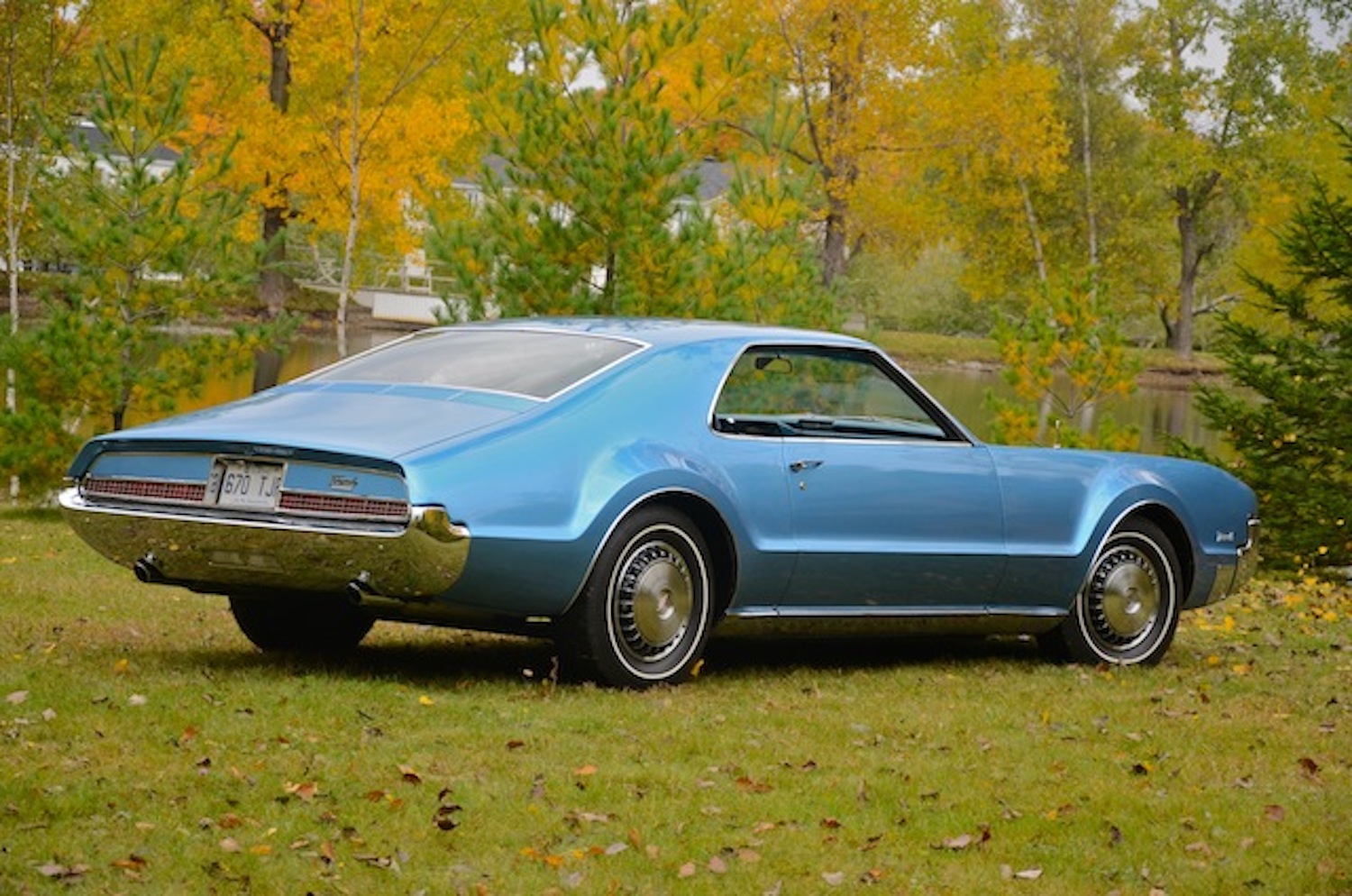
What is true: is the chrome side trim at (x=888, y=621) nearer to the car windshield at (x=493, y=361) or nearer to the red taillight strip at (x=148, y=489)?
the car windshield at (x=493, y=361)

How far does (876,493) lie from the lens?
8.77 meters

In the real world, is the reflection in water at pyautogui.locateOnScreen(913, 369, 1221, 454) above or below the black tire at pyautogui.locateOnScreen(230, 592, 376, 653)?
above

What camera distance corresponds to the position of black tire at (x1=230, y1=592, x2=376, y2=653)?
877 cm

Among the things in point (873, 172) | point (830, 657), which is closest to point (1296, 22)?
point (873, 172)

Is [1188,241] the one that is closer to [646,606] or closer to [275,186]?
[275,186]

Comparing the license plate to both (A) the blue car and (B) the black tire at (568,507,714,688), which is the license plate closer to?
(A) the blue car

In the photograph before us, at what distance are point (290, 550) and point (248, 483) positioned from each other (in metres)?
0.29

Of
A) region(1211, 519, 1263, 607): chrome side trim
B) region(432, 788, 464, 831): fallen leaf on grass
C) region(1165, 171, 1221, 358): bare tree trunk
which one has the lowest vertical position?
region(432, 788, 464, 831): fallen leaf on grass

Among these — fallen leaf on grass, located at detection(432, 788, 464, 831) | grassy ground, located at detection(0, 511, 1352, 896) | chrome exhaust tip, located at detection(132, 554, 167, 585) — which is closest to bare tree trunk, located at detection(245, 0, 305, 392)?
chrome exhaust tip, located at detection(132, 554, 167, 585)

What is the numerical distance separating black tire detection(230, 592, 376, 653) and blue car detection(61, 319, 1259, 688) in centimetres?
1

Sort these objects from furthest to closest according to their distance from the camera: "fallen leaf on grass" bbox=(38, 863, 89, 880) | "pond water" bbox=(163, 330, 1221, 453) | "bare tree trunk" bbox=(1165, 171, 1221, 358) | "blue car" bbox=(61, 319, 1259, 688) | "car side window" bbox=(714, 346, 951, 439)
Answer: "bare tree trunk" bbox=(1165, 171, 1221, 358)
"pond water" bbox=(163, 330, 1221, 453)
"car side window" bbox=(714, 346, 951, 439)
"blue car" bbox=(61, 319, 1259, 688)
"fallen leaf on grass" bbox=(38, 863, 89, 880)

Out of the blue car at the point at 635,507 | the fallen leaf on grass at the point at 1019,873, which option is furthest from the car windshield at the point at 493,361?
the fallen leaf on grass at the point at 1019,873

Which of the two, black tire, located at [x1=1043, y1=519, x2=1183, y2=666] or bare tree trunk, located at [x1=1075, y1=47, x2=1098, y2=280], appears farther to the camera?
bare tree trunk, located at [x1=1075, y1=47, x2=1098, y2=280]

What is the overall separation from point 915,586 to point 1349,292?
927 centimetres
